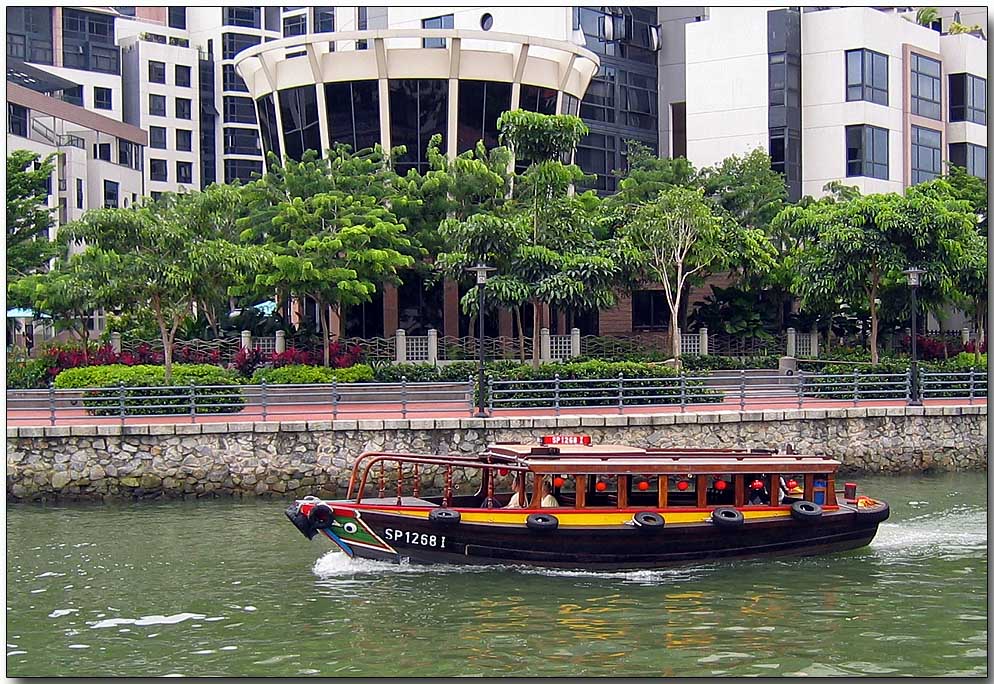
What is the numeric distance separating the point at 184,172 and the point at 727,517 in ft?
224

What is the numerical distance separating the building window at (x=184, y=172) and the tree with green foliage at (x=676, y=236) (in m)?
50.5

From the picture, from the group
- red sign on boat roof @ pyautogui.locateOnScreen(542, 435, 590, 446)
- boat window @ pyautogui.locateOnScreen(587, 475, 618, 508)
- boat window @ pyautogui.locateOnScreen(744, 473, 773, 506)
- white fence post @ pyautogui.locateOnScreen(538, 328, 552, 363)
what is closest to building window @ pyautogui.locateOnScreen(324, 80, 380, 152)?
white fence post @ pyautogui.locateOnScreen(538, 328, 552, 363)

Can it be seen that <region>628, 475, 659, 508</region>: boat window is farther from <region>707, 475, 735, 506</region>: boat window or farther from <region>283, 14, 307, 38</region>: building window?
<region>283, 14, 307, 38</region>: building window

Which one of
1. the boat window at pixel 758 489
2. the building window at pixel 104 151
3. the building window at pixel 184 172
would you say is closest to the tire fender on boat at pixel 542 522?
the boat window at pixel 758 489

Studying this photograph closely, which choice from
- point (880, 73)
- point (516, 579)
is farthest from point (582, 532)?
point (880, 73)

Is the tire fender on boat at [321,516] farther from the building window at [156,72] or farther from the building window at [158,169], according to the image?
the building window at [156,72]

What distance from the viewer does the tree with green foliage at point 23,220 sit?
39125mm

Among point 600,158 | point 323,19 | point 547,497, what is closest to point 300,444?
point 547,497

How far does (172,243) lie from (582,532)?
15904 mm

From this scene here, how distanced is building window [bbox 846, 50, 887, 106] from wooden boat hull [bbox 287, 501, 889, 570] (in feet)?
104

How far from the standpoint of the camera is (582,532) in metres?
18.9

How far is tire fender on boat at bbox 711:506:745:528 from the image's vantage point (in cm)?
1914

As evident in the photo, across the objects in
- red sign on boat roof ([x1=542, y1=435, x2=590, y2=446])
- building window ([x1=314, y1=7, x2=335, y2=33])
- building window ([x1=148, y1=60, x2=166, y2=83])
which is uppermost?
building window ([x1=148, y1=60, x2=166, y2=83])

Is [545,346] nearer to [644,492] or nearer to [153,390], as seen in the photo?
[153,390]
